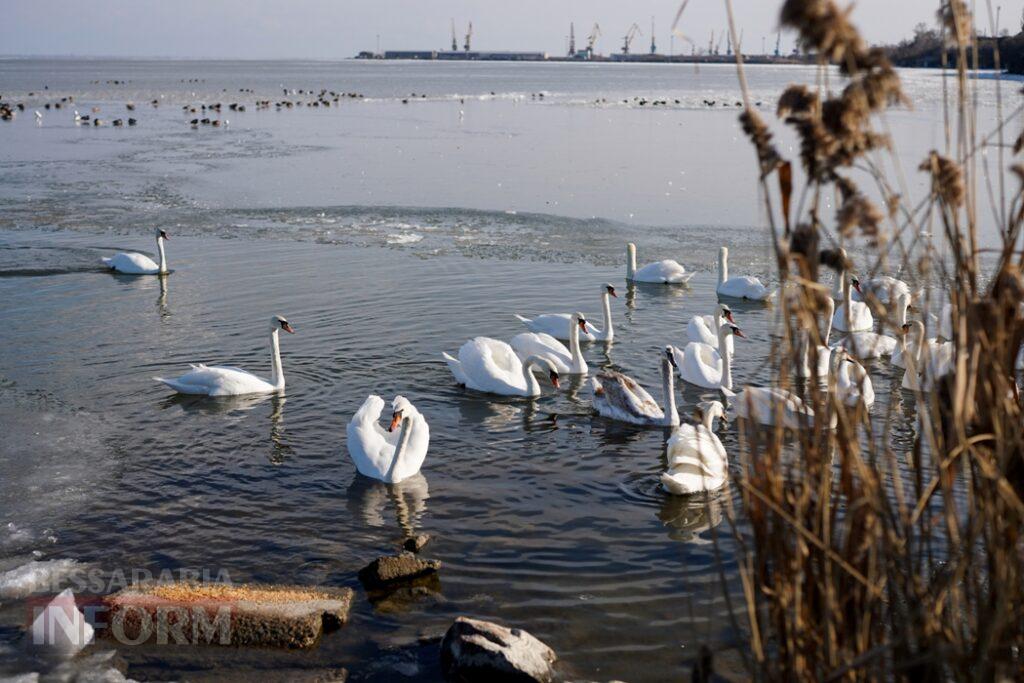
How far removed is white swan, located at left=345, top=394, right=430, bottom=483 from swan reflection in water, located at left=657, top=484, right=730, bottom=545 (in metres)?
2.02

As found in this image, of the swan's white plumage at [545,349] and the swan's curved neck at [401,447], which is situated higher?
the swan's white plumage at [545,349]

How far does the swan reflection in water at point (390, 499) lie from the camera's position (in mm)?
7730

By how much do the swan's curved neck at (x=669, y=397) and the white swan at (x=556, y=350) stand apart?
1.69 metres

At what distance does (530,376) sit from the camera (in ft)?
35.1

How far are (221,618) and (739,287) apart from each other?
1004 centimetres

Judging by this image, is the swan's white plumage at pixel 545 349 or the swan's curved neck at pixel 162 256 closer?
the swan's white plumage at pixel 545 349

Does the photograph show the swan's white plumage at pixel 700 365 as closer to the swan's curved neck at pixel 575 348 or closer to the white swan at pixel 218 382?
the swan's curved neck at pixel 575 348

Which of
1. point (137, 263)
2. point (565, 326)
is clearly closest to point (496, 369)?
point (565, 326)

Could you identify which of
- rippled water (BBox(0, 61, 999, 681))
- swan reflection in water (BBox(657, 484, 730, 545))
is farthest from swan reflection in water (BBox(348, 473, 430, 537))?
swan reflection in water (BBox(657, 484, 730, 545))

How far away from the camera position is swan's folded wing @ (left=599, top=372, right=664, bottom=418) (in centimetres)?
962

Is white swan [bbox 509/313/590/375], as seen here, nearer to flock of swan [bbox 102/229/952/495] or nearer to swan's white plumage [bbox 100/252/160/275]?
flock of swan [bbox 102/229/952/495]

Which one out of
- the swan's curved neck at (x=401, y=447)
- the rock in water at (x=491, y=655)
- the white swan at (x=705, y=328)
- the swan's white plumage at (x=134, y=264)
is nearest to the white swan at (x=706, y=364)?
the white swan at (x=705, y=328)

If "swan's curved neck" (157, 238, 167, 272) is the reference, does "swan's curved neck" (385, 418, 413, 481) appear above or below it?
below

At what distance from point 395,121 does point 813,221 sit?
4575 centimetres
